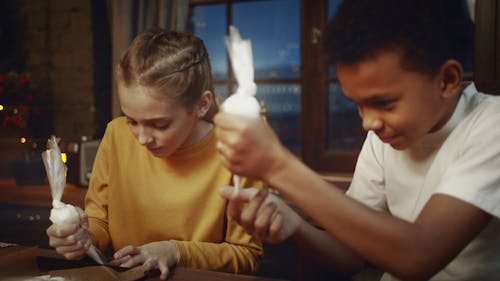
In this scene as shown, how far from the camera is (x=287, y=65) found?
9.55 ft

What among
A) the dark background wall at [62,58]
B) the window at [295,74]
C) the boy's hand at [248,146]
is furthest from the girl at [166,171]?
the dark background wall at [62,58]

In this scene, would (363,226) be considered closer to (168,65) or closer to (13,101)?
(168,65)

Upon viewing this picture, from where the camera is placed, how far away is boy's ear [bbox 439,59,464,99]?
94 centimetres

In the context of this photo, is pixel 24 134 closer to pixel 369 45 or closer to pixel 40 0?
pixel 40 0

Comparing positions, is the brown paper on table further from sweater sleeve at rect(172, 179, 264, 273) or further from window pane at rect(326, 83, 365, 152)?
window pane at rect(326, 83, 365, 152)

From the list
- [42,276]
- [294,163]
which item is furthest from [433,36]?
[42,276]

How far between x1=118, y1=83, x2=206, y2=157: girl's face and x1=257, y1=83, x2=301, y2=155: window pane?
156 cm

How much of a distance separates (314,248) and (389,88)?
423 mm

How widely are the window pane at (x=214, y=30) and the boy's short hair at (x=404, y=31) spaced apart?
2.13 m

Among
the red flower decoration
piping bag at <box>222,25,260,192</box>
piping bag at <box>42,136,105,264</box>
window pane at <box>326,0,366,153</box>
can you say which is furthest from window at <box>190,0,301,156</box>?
piping bag at <box>222,25,260,192</box>

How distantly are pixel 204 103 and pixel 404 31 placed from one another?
64cm

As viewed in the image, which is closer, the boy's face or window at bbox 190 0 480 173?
the boy's face

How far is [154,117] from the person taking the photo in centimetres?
131

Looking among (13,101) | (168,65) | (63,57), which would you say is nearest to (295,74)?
(63,57)
